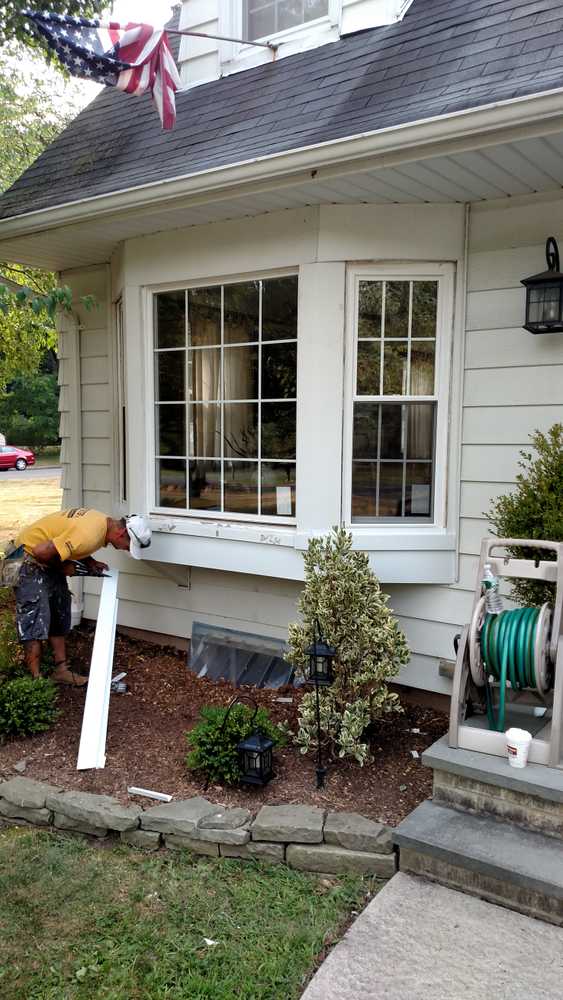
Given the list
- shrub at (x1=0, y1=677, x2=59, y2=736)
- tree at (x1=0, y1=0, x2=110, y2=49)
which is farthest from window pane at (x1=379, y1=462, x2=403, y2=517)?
tree at (x1=0, y1=0, x2=110, y2=49)

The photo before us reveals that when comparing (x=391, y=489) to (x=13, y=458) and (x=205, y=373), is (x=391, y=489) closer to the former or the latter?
(x=205, y=373)

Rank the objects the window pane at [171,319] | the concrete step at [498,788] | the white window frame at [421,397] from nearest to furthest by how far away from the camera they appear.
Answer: the concrete step at [498,788] < the white window frame at [421,397] < the window pane at [171,319]

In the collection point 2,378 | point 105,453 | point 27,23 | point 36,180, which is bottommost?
point 105,453

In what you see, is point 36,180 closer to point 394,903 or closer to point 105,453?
point 105,453

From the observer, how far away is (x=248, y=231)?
15.0 feet

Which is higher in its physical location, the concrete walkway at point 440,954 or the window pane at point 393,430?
the window pane at point 393,430

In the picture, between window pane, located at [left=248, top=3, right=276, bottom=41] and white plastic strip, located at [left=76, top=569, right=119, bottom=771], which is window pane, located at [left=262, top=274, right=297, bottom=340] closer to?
white plastic strip, located at [left=76, top=569, right=119, bottom=771]

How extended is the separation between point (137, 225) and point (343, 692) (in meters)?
3.36

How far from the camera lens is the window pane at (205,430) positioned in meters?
5.02

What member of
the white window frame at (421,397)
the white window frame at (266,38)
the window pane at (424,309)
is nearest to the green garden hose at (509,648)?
the white window frame at (421,397)

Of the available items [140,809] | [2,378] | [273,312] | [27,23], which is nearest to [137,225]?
[273,312]

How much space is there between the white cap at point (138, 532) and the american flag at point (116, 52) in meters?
2.56

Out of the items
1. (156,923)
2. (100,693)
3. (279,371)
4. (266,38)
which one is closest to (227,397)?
(279,371)

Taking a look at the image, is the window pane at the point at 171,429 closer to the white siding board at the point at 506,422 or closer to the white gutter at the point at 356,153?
the white gutter at the point at 356,153
